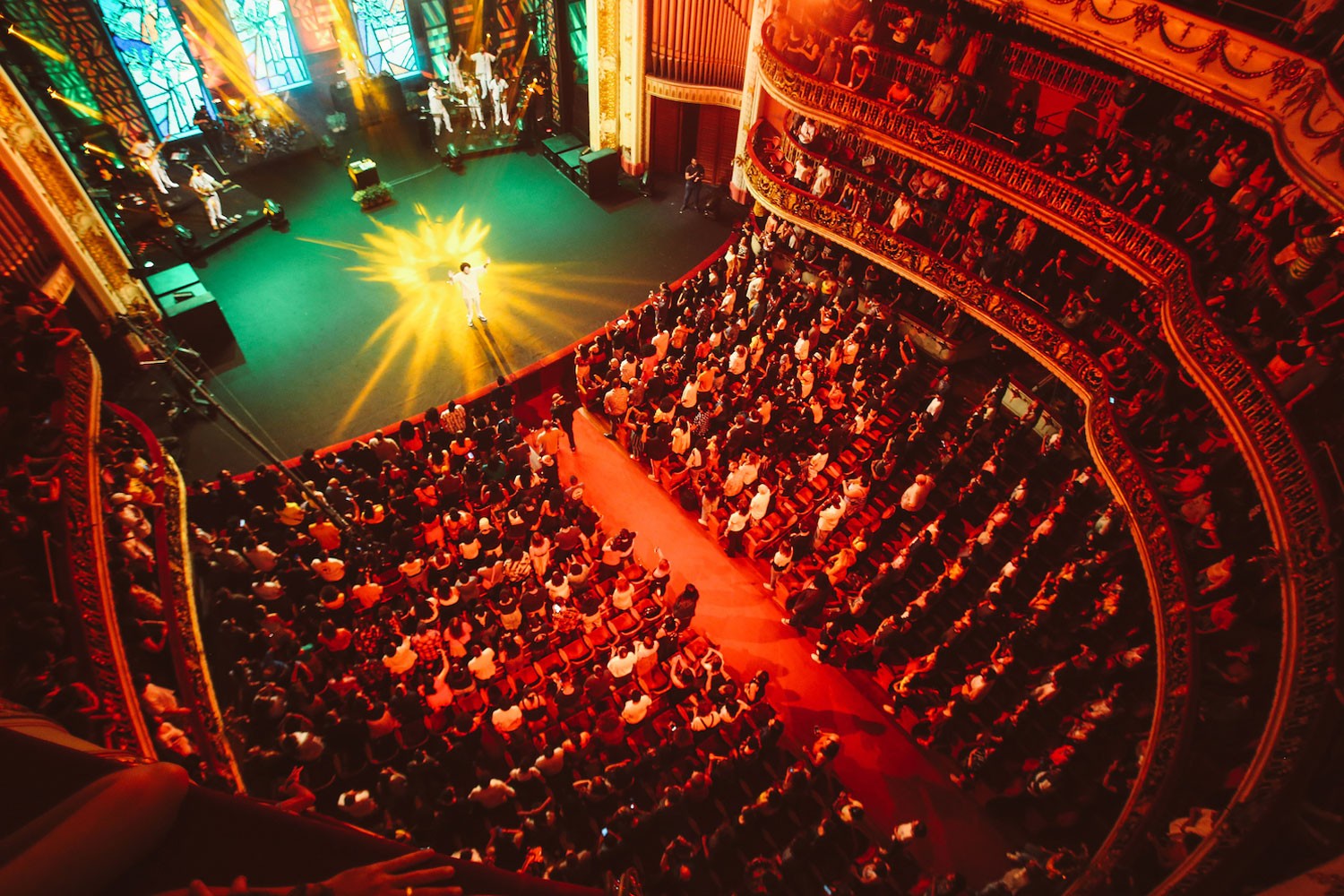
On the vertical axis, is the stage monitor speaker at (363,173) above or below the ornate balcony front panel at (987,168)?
below

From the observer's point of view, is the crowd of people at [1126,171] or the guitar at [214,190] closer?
the crowd of people at [1126,171]

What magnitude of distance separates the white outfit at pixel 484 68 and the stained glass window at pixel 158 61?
22.7 ft

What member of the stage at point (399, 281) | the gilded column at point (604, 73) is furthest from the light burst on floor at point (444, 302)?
the gilded column at point (604, 73)

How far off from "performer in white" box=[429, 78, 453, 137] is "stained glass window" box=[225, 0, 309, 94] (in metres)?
3.55

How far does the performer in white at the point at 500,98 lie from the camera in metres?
20.0

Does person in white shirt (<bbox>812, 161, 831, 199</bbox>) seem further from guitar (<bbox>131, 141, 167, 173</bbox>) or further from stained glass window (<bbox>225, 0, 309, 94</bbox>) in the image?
guitar (<bbox>131, 141, 167, 173</bbox>)

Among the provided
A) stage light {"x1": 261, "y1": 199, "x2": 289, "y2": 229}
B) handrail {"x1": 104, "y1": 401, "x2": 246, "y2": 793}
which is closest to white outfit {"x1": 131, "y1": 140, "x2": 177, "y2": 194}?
stage light {"x1": 261, "y1": 199, "x2": 289, "y2": 229}

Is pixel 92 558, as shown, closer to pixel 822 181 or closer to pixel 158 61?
pixel 822 181

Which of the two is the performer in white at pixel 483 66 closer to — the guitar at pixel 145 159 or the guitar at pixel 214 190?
the guitar at pixel 214 190

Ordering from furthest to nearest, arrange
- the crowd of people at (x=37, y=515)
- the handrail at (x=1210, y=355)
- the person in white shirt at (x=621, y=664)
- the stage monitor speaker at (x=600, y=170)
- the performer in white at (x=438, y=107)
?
the performer in white at (x=438, y=107), the stage monitor speaker at (x=600, y=170), the person in white shirt at (x=621, y=664), the handrail at (x=1210, y=355), the crowd of people at (x=37, y=515)

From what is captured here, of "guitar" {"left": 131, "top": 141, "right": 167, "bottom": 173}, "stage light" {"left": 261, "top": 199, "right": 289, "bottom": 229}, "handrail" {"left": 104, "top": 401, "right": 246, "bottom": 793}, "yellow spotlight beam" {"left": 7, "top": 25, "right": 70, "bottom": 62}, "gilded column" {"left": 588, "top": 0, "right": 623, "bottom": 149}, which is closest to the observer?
"handrail" {"left": 104, "top": 401, "right": 246, "bottom": 793}

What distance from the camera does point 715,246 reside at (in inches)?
689

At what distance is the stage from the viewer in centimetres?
1312

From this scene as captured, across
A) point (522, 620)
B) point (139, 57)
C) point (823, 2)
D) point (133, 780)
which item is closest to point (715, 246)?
point (823, 2)
